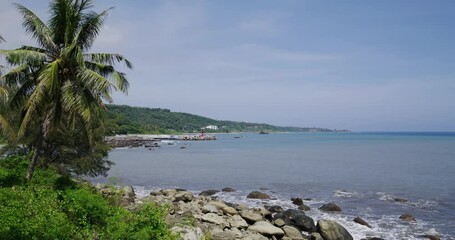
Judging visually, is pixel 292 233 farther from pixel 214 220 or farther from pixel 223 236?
pixel 223 236

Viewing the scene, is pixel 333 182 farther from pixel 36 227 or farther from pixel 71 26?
pixel 36 227

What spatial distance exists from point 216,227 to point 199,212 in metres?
2.63

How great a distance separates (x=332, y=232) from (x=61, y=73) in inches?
588

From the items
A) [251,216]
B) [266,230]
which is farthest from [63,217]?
[251,216]

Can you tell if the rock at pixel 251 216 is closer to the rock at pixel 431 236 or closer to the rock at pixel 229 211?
the rock at pixel 229 211

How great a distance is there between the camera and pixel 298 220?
20.5 metres

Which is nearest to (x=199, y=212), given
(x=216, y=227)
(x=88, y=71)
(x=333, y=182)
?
(x=216, y=227)

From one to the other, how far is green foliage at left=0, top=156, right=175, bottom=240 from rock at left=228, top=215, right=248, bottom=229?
6547 mm

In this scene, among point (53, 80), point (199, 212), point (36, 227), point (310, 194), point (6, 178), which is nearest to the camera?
point (36, 227)

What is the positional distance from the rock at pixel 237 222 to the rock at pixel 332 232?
3995 millimetres

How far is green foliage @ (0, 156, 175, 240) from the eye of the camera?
8688mm

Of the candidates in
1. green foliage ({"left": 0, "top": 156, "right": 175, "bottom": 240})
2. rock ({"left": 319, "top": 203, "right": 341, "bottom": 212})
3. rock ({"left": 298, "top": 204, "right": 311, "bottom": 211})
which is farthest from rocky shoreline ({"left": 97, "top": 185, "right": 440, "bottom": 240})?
rock ({"left": 319, "top": 203, "right": 341, "bottom": 212})

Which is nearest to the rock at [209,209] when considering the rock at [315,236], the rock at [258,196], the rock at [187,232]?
the rock at [315,236]

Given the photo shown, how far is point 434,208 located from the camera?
2611 centimetres
